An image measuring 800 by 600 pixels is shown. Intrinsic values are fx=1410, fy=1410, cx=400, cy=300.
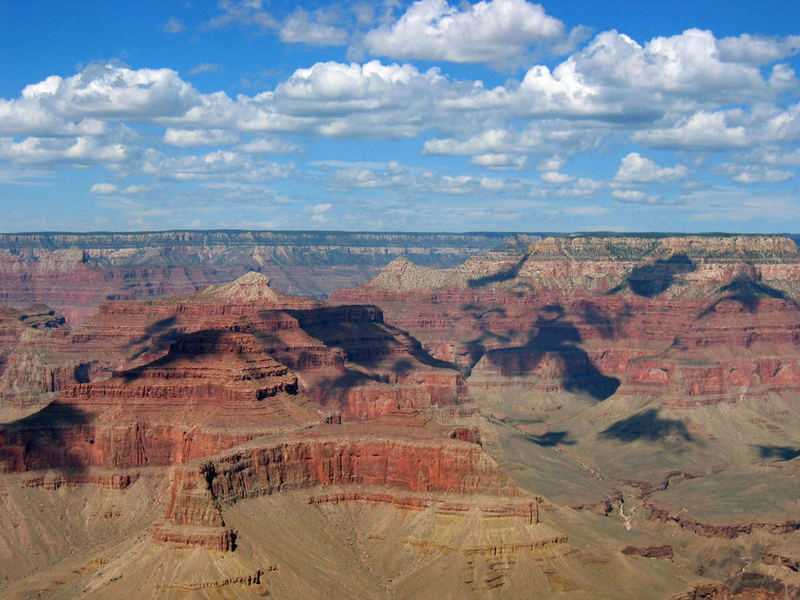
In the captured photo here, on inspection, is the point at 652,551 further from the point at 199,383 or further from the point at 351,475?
the point at 199,383

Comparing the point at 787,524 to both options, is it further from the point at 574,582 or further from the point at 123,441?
the point at 123,441

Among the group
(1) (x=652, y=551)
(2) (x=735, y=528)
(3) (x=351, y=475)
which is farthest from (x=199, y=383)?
(2) (x=735, y=528)

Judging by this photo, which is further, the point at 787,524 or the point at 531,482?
the point at 531,482

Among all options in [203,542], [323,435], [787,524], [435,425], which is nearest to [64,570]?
[203,542]

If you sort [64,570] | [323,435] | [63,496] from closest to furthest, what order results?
[64,570] → [323,435] → [63,496]

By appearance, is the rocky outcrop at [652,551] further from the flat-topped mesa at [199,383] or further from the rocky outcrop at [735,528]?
the flat-topped mesa at [199,383]

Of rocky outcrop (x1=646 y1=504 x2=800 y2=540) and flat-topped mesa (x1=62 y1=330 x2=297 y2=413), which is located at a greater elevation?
flat-topped mesa (x1=62 y1=330 x2=297 y2=413)

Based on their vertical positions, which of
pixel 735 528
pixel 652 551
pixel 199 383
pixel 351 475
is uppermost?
pixel 199 383

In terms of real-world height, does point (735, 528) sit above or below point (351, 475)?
below

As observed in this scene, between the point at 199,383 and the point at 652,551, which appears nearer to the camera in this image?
the point at 652,551

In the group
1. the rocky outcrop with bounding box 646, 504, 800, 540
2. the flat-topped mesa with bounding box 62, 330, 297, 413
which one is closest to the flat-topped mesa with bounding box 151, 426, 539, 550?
the flat-topped mesa with bounding box 62, 330, 297, 413

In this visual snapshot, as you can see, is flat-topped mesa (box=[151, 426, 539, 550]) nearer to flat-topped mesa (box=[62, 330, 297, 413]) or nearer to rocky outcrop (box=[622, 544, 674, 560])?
rocky outcrop (box=[622, 544, 674, 560])
